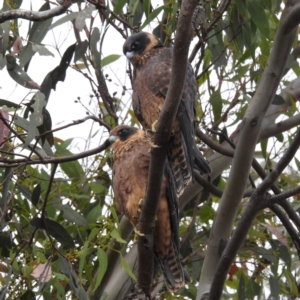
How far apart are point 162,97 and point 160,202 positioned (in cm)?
43

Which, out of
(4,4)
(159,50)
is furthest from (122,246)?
(4,4)

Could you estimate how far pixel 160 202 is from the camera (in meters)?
2.36

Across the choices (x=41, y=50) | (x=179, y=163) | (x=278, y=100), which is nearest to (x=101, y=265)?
(x=179, y=163)

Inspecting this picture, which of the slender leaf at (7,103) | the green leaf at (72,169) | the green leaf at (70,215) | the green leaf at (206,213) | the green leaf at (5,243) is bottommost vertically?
the green leaf at (5,243)

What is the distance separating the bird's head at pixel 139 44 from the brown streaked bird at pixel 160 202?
0.46m

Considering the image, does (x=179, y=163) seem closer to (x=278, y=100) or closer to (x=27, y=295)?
(x=278, y=100)

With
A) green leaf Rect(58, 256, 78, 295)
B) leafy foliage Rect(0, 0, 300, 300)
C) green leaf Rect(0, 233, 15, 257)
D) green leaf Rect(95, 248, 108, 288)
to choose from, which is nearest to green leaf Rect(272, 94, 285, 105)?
leafy foliage Rect(0, 0, 300, 300)

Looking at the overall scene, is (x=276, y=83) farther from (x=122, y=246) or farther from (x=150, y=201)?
(x=122, y=246)

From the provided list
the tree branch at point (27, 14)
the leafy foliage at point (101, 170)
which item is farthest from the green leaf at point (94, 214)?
the tree branch at point (27, 14)

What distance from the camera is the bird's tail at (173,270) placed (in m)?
2.33

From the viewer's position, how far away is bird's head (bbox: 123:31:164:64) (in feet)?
9.06

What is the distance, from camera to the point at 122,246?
264 centimetres

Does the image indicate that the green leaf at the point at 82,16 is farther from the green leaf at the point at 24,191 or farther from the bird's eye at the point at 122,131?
the green leaf at the point at 24,191

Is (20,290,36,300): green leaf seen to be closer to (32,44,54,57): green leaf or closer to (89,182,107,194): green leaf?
(89,182,107,194): green leaf
